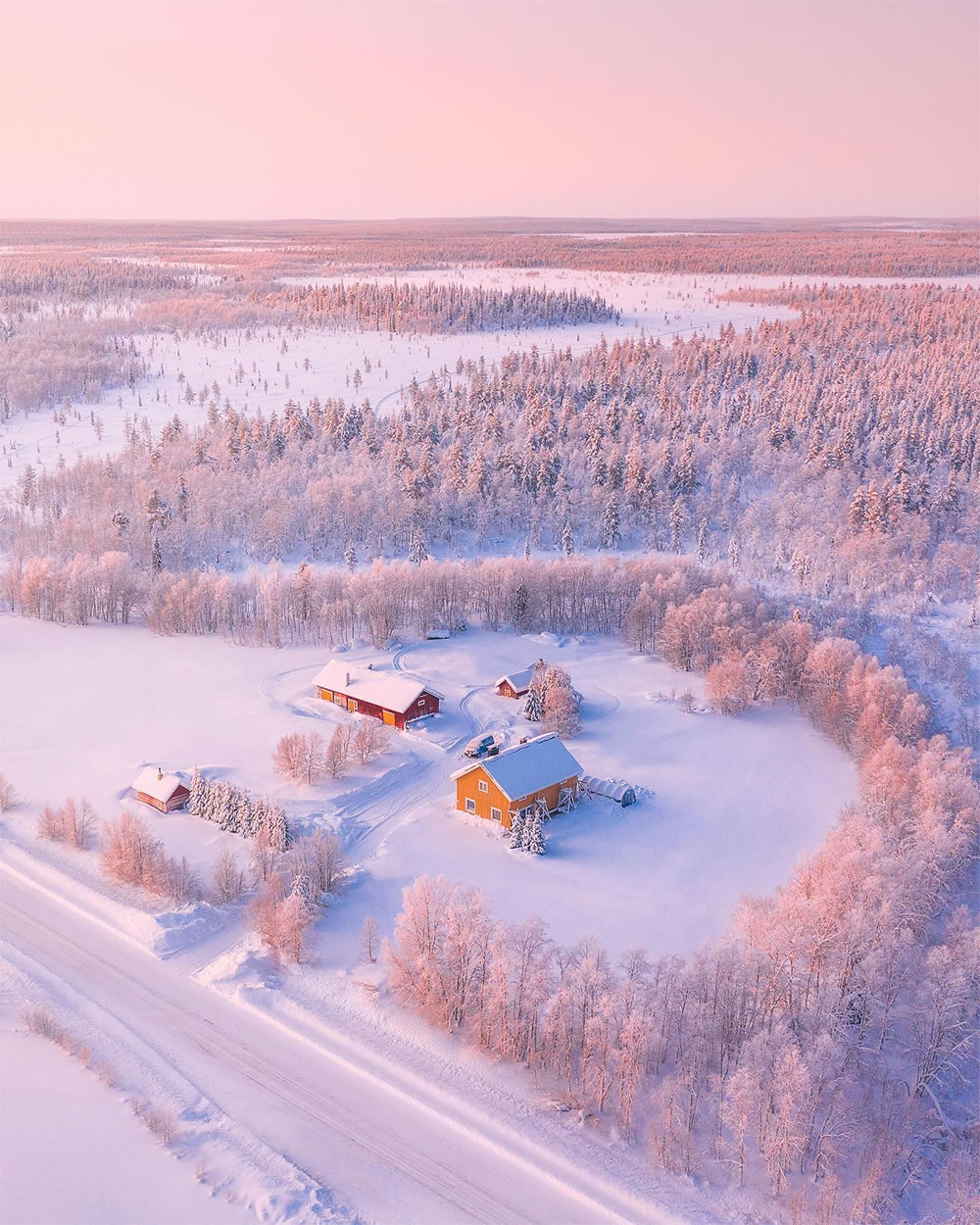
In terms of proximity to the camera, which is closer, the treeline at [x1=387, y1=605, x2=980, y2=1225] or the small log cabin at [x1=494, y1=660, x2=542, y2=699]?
the treeline at [x1=387, y1=605, x2=980, y2=1225]

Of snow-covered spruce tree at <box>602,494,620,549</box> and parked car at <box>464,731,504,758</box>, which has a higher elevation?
snow-covered spruce tree at <box>602,494,620,549</box>

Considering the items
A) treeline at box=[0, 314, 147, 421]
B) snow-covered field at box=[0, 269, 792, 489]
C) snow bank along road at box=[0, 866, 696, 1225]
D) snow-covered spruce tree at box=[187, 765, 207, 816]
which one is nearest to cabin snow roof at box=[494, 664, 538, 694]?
snow-covered spruce tree at box=[187, 765, 207, 816]

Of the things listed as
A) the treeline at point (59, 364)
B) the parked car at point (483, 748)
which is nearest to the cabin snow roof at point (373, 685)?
the parked car at point (483, 748)

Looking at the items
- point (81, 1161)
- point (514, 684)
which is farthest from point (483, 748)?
point (81, 1161)

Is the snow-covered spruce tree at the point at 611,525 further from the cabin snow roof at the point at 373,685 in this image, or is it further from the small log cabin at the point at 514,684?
the cabin snow roof at the point at 373,685

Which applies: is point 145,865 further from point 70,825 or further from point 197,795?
point 197,795

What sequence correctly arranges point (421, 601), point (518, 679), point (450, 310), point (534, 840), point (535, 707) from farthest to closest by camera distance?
1. point (450, 310)
2. point (421, 601)
3. point (518, 679)
4. point (535, 707)
5. point (534, 840)

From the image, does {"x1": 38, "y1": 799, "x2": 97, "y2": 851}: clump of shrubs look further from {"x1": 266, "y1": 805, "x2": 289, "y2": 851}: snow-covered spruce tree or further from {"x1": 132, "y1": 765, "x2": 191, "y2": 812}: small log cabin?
{"x1": 266, "y1": 805, "x2": 289, "y2": 851}: snow-covered spruce tree

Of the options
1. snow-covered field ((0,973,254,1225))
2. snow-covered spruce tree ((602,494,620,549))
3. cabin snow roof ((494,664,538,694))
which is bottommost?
snow-covered field ((0,973,254,1225))
